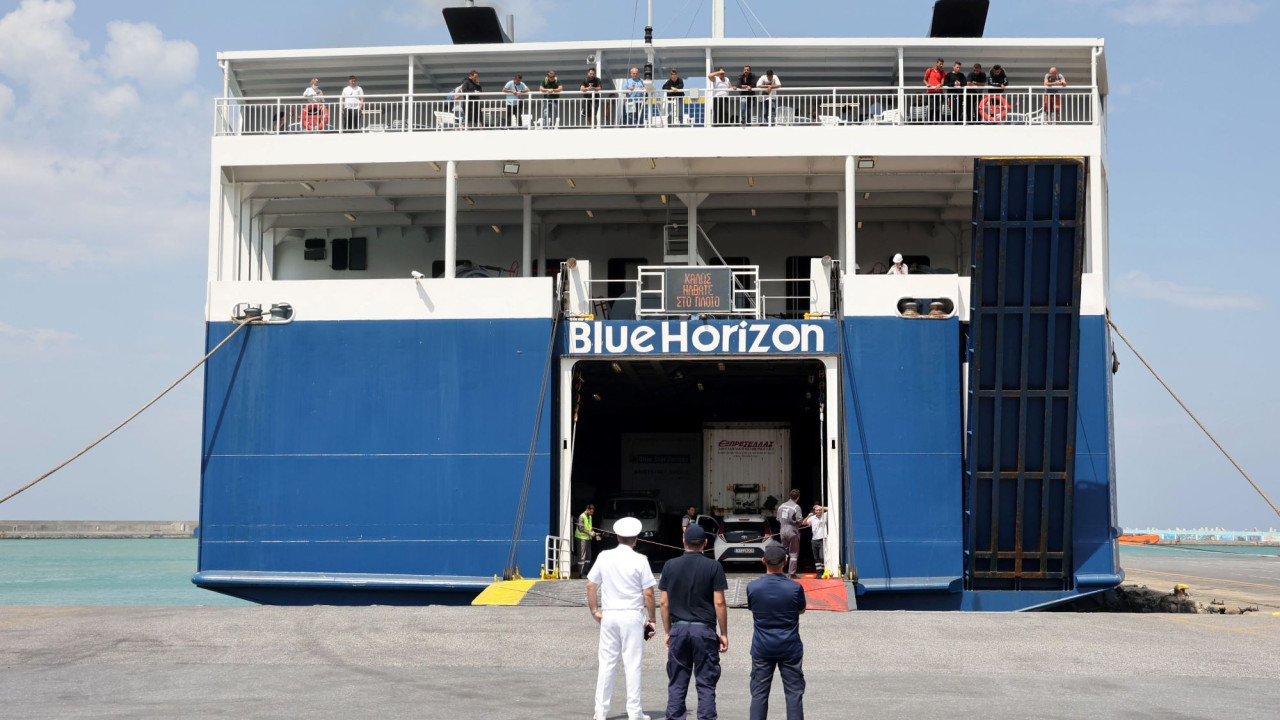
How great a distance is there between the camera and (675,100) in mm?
21312

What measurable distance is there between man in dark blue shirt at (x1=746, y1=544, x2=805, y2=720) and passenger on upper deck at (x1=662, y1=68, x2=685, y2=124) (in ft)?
44.1

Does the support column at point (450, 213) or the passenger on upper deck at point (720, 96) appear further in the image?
the passenger on upper deck at point (720, 96)

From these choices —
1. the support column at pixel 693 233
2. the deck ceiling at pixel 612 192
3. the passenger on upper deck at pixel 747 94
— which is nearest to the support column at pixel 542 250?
the deck ceiling at pixel 612 192

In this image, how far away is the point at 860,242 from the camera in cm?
2606

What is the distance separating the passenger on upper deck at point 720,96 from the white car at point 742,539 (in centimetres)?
685

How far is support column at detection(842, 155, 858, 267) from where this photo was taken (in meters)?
19.9

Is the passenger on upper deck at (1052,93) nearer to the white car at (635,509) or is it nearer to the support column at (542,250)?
the support column at (542,250)

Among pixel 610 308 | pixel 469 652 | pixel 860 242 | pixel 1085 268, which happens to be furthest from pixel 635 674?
pixel 860 242

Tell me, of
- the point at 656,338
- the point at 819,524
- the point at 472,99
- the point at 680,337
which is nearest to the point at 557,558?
the point at 656,338

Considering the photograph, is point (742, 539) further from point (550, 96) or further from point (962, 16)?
point (962, 16)

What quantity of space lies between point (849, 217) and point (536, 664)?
9794 mm

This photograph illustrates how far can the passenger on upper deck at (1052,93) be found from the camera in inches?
813

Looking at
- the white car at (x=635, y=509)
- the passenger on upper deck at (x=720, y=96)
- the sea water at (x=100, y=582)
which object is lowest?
the sea water at (x=100, y=582)

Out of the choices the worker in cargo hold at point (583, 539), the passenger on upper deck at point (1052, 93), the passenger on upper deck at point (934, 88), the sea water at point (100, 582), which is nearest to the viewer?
the worker in cargo hold at point (583, 539)
